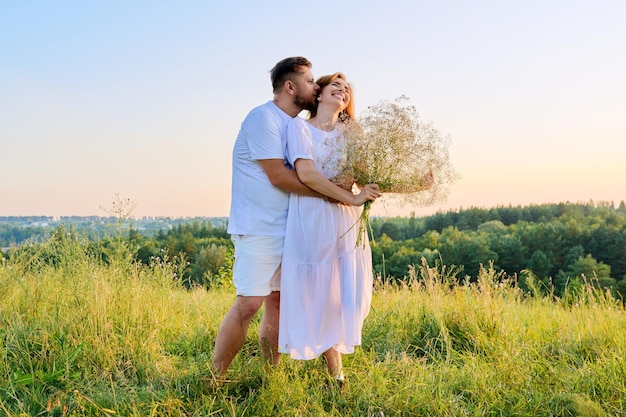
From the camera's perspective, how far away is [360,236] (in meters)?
3.54

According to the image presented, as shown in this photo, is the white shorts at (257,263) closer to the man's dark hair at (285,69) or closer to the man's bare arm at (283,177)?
the man's bare arm at (283,177)

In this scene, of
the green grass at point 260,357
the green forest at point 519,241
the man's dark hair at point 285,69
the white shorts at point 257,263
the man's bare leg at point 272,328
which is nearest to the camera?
the green grass at point 260,357

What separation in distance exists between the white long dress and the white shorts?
0.25 feet

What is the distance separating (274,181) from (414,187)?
→ 0.83 m

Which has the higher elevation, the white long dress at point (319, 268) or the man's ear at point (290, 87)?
the man's ear at point (290, 87)

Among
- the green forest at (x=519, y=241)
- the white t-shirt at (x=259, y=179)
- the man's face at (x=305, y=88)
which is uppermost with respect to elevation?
the man's face at (x=305, y=88)

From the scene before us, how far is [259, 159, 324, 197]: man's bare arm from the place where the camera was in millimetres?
3359

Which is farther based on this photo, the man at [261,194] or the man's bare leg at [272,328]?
the man's bare leg at [272,328]

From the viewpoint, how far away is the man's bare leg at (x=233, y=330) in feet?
11.5

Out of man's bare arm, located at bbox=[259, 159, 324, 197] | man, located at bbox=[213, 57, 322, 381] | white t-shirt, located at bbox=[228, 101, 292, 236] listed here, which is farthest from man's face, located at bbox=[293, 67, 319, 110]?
man's bare arm, located at bbox=[259, 159, 324, 197]

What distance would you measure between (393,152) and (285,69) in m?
0.85

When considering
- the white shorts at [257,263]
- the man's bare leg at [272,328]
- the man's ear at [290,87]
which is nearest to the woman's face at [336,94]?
the man's ear at [290,87]

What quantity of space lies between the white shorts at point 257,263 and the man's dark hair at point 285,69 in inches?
37.7

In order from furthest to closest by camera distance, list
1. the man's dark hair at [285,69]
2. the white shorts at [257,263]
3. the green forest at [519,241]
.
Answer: the green forest at [519,241] < the man's dark hair at [285,69] < the white shorts at [257,263]
